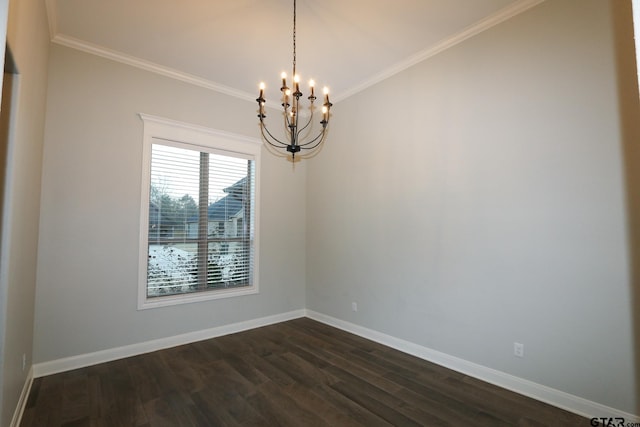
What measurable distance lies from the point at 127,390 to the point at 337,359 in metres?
1.96

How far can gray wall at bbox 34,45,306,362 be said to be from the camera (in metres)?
3.09

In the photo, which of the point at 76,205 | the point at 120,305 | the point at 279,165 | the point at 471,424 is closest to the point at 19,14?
the point at 76,205

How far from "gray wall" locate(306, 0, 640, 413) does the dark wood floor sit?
1.34 feet

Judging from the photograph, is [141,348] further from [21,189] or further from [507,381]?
[507,381]

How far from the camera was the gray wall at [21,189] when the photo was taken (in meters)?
1.86

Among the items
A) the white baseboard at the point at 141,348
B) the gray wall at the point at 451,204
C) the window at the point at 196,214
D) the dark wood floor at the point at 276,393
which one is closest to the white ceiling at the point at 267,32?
the gray wall at the point at 451,204

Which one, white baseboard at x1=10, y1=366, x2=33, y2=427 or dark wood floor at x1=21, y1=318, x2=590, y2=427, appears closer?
white baseboard at x1=10, y1=366, x2=33, y2=427

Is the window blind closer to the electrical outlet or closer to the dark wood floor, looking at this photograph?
the dark wood floor

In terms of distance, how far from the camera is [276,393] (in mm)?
2709

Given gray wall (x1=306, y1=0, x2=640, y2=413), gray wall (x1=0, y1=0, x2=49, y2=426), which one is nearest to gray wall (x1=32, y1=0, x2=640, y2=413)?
gray wall (x1=306, y1=0, x2=640, y2=413)

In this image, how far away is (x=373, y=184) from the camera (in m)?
4.04

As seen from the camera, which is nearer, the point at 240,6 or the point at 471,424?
the point at 471,424

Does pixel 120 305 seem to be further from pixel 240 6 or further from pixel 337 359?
pixel 240 6

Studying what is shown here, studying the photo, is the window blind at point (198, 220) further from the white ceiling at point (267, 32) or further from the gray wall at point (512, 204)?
the gray wall at point (512, 204)
